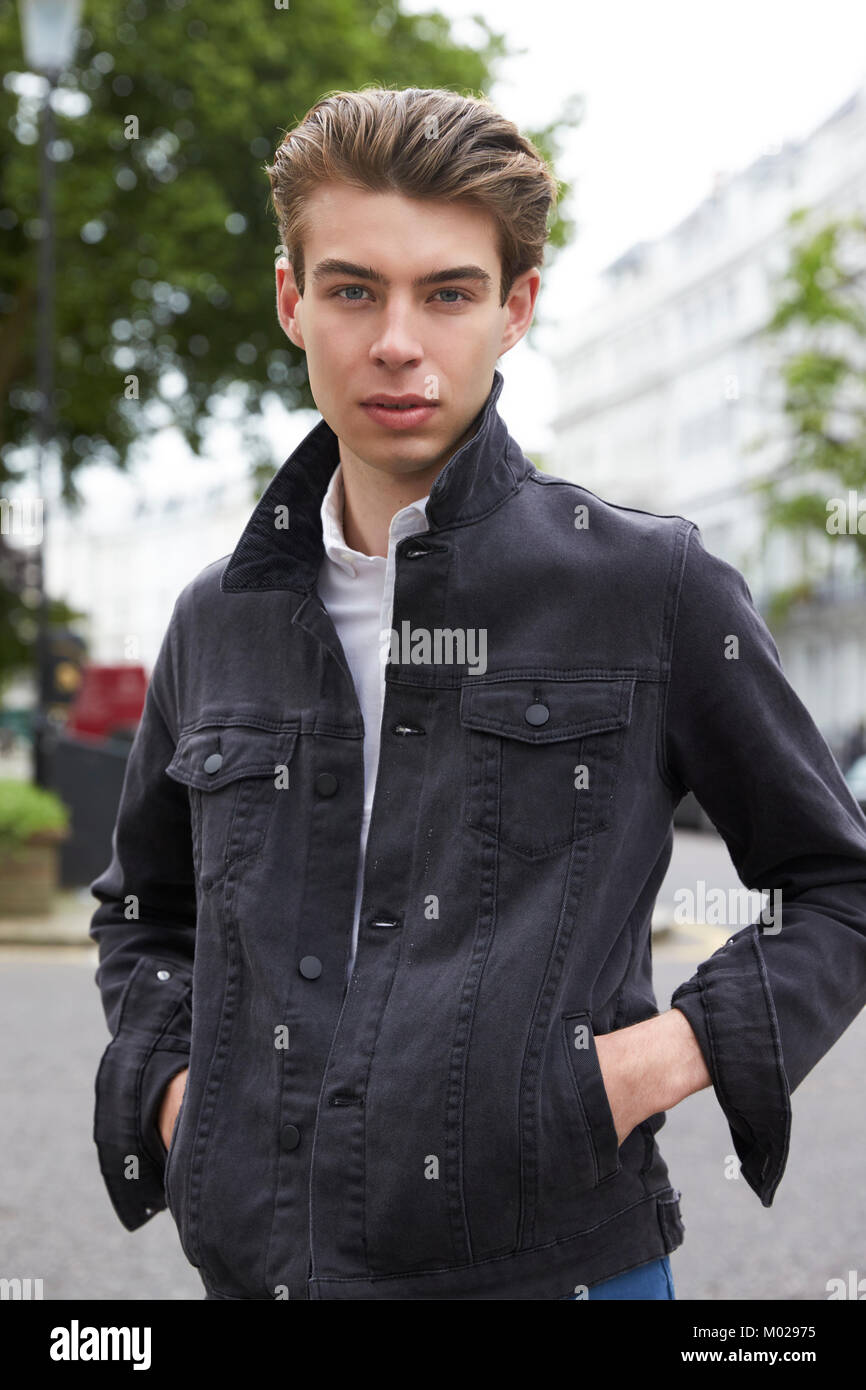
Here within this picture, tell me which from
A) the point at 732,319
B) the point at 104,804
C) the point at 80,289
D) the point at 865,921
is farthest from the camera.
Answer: the point at 732,319

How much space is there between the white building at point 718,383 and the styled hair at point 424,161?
3709cm

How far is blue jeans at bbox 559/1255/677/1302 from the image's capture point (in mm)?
1768

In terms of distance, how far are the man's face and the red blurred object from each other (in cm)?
1418

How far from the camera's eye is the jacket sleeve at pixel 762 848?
180 cm

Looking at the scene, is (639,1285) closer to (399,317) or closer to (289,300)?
(399,317)

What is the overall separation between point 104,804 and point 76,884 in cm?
105

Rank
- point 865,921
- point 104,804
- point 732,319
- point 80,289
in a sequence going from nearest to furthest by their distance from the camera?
point 865,921 < point 104,804 < point 80,289 < point 732,319

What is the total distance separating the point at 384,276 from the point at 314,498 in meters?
0.34

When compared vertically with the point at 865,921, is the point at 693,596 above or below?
above

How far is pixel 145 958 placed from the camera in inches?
85.0

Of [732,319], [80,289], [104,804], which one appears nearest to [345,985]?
[104,804]

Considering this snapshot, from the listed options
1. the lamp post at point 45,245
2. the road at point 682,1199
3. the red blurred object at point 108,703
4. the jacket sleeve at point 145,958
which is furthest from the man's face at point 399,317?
the red blurred object at point 108,703

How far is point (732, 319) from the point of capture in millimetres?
54500
